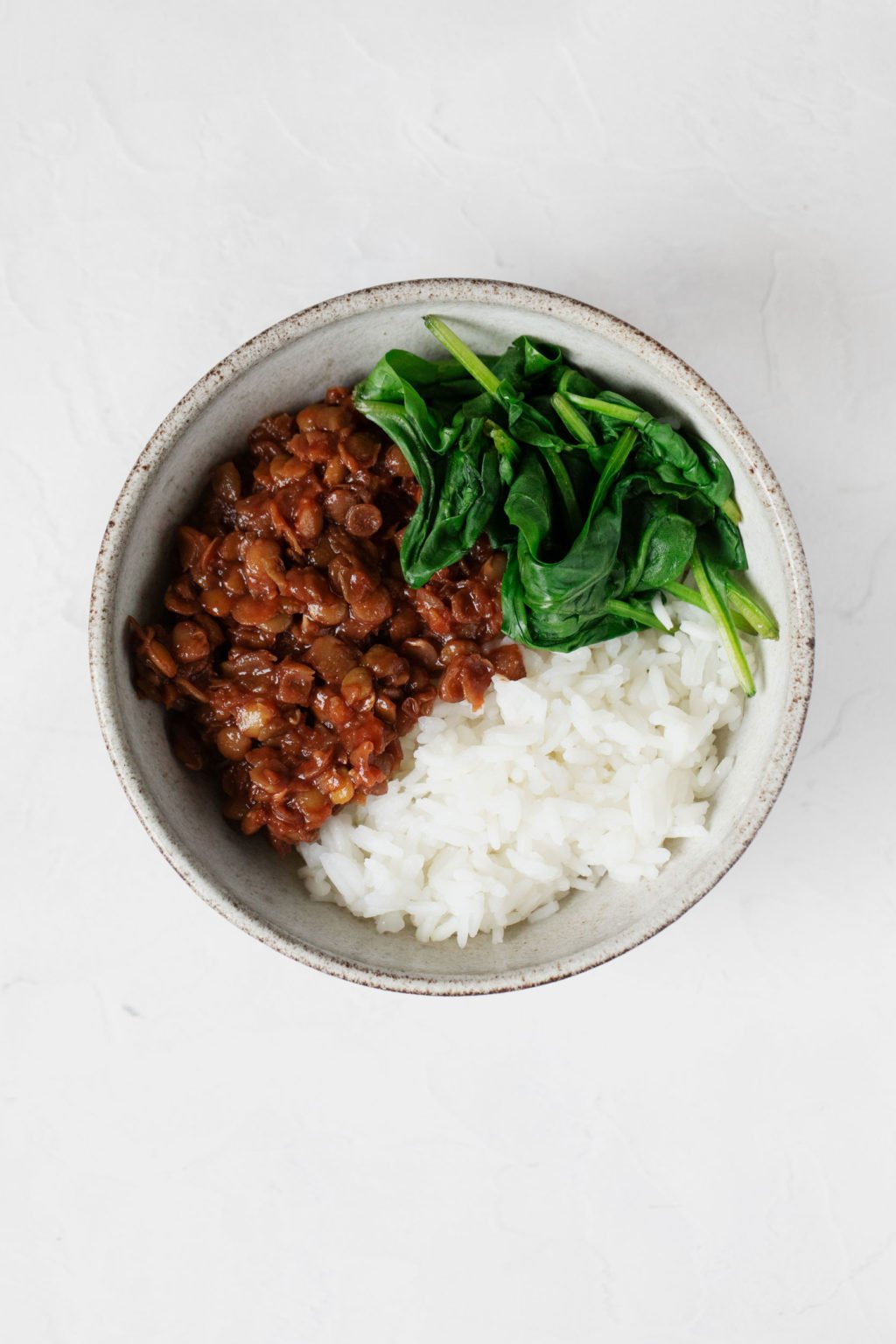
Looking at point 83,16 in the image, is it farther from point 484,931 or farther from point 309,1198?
point 309,1198

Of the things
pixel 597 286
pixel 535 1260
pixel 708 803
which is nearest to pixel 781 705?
pixel 708 803

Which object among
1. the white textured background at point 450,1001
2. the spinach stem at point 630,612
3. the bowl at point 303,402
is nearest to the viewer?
the bowl at point 303,402

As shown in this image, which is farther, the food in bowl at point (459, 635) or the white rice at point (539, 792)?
the white rice at point (539, 792)

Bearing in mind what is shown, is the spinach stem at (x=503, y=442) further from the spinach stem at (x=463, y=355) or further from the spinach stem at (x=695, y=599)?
the spinach stem at (x=695, y=599)

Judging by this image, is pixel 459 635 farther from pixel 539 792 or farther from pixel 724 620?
pixel 724 620

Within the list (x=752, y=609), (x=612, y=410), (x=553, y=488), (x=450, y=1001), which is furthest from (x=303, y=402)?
(x=450, y=1001)

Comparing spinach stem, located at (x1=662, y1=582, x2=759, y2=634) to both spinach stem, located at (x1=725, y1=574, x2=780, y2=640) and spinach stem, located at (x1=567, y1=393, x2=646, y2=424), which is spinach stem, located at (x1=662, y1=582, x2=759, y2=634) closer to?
spinach stem, located at (x1=725, y1=574, x2=780, y2=640)

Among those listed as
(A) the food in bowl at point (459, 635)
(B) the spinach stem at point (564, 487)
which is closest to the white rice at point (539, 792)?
(A) the food in bowl at point (459, 635)

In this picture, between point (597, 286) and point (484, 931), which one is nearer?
point (484, 931)
